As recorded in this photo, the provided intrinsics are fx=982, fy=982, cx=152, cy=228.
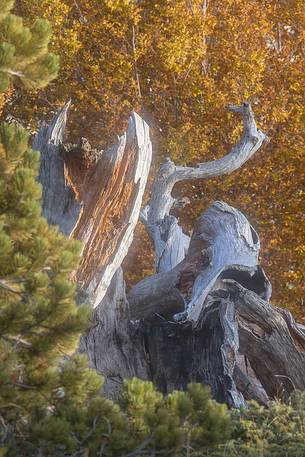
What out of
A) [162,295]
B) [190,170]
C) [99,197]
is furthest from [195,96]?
[99,197]

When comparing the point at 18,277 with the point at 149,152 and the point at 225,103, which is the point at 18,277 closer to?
the point at 149,152

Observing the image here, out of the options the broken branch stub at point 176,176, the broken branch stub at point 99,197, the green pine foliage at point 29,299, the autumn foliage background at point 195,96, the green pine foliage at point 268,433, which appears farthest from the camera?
the autumn foliage background at point 195,96

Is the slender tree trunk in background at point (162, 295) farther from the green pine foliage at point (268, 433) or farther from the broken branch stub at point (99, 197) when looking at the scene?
the green pine foliage at point (268, 433)

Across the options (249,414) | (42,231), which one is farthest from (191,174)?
(42,231)

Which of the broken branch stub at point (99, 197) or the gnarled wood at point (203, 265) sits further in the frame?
the gnarled wood at point (203, 265)

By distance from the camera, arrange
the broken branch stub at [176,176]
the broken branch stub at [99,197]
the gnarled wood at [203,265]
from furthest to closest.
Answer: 1. the broken branch stub at [176,176]
2. the gnarled wood at [203,265]
3. the broken branch stub at [99,197]

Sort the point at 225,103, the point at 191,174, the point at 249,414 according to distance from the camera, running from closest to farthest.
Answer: the point at 249,414
the point at 191,174
the point at 225,103

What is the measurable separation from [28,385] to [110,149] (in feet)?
12.3

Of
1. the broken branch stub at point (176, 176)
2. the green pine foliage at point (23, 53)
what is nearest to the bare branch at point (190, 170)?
the broken branch stub at point (176, 176)

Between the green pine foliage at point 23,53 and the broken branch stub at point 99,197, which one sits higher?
the green pine foliage at point 23,53

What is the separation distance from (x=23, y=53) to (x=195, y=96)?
14874 mm

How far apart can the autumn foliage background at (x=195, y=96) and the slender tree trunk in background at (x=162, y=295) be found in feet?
29.8

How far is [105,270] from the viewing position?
31.5 feet

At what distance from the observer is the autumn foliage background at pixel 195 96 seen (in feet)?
67.6
